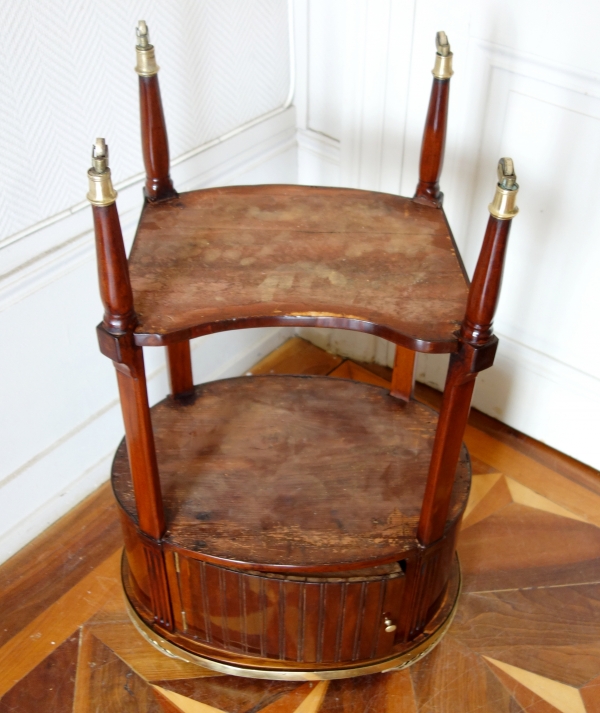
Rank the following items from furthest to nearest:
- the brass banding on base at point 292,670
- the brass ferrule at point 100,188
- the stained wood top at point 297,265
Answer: the brass banding on base at point 292,670
the stained wood top at point 297,265
the brass ferrule at point 100,188

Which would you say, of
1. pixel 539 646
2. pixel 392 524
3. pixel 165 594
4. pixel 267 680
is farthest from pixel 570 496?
pixel 165 594

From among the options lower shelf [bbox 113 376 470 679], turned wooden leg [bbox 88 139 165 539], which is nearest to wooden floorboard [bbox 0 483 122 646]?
lower shelf [bbox 113 376 470 679]

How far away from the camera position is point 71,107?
1.13 m

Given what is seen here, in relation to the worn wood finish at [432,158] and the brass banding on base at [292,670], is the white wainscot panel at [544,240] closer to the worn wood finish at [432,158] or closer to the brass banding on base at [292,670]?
the worn wood finish at [432,158]

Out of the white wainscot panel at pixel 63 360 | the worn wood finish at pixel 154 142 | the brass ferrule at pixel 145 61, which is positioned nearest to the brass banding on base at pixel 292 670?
the white wainscot panel at pixel 63 360

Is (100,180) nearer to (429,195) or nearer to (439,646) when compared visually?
(429,195)

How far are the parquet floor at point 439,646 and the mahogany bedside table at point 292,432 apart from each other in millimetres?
42

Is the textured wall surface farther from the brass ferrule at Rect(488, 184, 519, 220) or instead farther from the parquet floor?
the brass ferrule at Rect(488, 184, 519, 220)

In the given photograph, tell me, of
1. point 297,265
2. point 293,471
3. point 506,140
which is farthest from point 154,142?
point 506,140

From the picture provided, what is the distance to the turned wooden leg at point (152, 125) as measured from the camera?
1002 mm

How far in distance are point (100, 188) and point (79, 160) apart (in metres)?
0.47

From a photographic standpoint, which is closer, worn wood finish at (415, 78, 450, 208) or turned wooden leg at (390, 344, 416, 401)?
worn wood finish at (415, 78, 450, 208)

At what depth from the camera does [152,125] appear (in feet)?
3.43

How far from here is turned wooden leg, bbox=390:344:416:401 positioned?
120 cm
